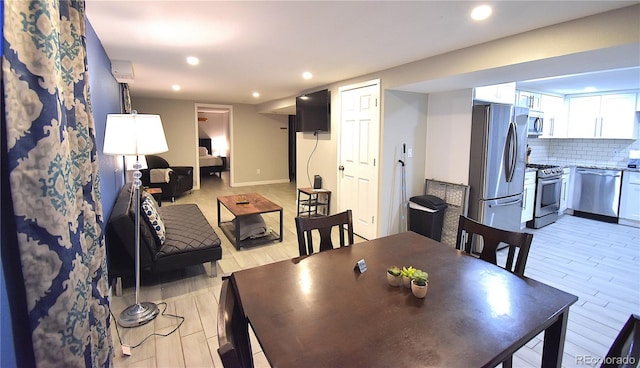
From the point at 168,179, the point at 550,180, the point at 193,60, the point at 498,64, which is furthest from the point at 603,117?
the point at 168,179

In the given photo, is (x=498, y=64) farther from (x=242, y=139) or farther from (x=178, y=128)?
(x=178, y=128)

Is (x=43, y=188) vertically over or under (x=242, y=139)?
under

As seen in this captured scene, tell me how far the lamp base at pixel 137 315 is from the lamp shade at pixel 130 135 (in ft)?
4.12

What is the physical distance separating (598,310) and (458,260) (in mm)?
1836

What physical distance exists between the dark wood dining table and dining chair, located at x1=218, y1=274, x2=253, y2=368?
6cm

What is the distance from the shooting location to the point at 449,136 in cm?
407

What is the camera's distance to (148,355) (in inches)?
82.2

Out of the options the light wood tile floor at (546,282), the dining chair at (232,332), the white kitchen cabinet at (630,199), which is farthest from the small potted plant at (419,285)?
the white kitchen cabinet at (630,199)

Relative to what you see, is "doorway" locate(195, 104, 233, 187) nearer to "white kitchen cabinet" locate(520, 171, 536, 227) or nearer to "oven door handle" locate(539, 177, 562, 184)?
"white kitchen cabinet" locate(520, 171, 536, 227)

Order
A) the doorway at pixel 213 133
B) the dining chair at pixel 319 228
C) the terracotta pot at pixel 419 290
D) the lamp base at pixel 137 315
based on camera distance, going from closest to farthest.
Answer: the terracotta pot at pixel 419 290
the dining chair at pixel 319 228
the lamp base at pixel 137 315
the doorway at pixel 213 133

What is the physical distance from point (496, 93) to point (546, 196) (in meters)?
2.14

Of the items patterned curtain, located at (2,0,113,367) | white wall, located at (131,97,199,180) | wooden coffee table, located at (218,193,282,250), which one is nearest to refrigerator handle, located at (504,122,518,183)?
wooden coffee table, located at (218,193,282,250)

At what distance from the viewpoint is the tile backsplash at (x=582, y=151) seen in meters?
5.23

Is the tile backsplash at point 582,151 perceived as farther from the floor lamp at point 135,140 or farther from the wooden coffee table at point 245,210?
the floor lamp at point 135,140
